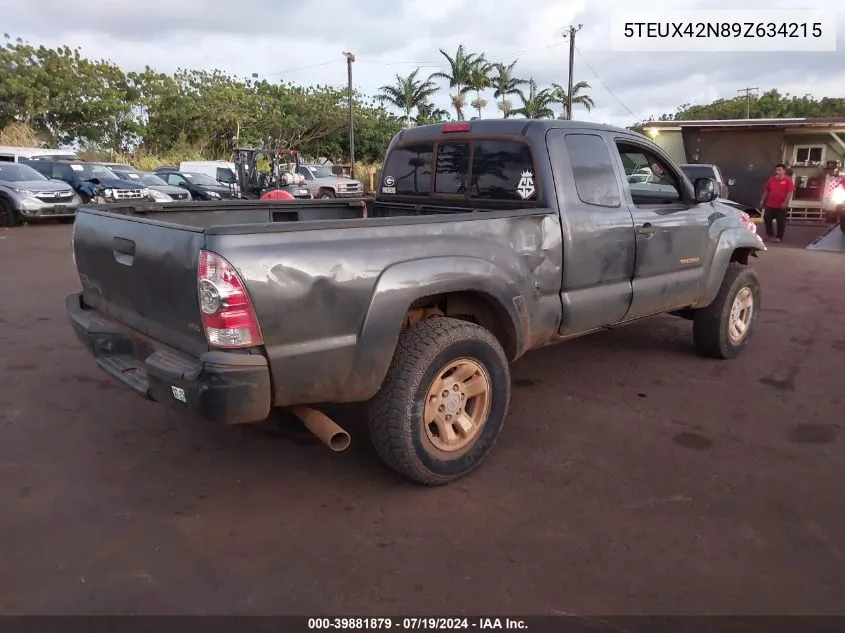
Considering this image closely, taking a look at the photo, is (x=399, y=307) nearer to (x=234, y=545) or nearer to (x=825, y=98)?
(x=234, y=545)

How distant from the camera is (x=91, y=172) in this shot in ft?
59.3

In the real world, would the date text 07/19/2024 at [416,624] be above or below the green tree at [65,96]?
below

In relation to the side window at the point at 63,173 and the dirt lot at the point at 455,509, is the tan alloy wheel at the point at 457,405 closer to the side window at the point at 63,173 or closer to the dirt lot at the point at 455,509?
the dirt lot at the point at 455,509

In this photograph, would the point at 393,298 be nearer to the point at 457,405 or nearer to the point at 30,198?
the point at 457,405

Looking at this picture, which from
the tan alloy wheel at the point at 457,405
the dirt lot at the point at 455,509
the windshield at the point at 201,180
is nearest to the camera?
the dirt lot at the point at 455,509

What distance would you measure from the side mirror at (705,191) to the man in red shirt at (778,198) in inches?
414

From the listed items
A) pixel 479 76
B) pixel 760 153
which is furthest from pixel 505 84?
pixel 760 153

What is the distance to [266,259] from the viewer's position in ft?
8.63

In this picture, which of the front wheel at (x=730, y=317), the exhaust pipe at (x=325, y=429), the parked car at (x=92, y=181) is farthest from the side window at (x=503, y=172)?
the parked car at (x=92, y=181)

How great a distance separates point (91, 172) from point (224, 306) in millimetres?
18029

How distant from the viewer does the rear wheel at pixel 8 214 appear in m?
15.3

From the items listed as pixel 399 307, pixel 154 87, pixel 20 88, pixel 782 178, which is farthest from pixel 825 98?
pixel 399 307

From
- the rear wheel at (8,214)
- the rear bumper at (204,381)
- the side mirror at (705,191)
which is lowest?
the rear bumper at (204,381)

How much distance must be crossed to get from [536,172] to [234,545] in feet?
8.48
